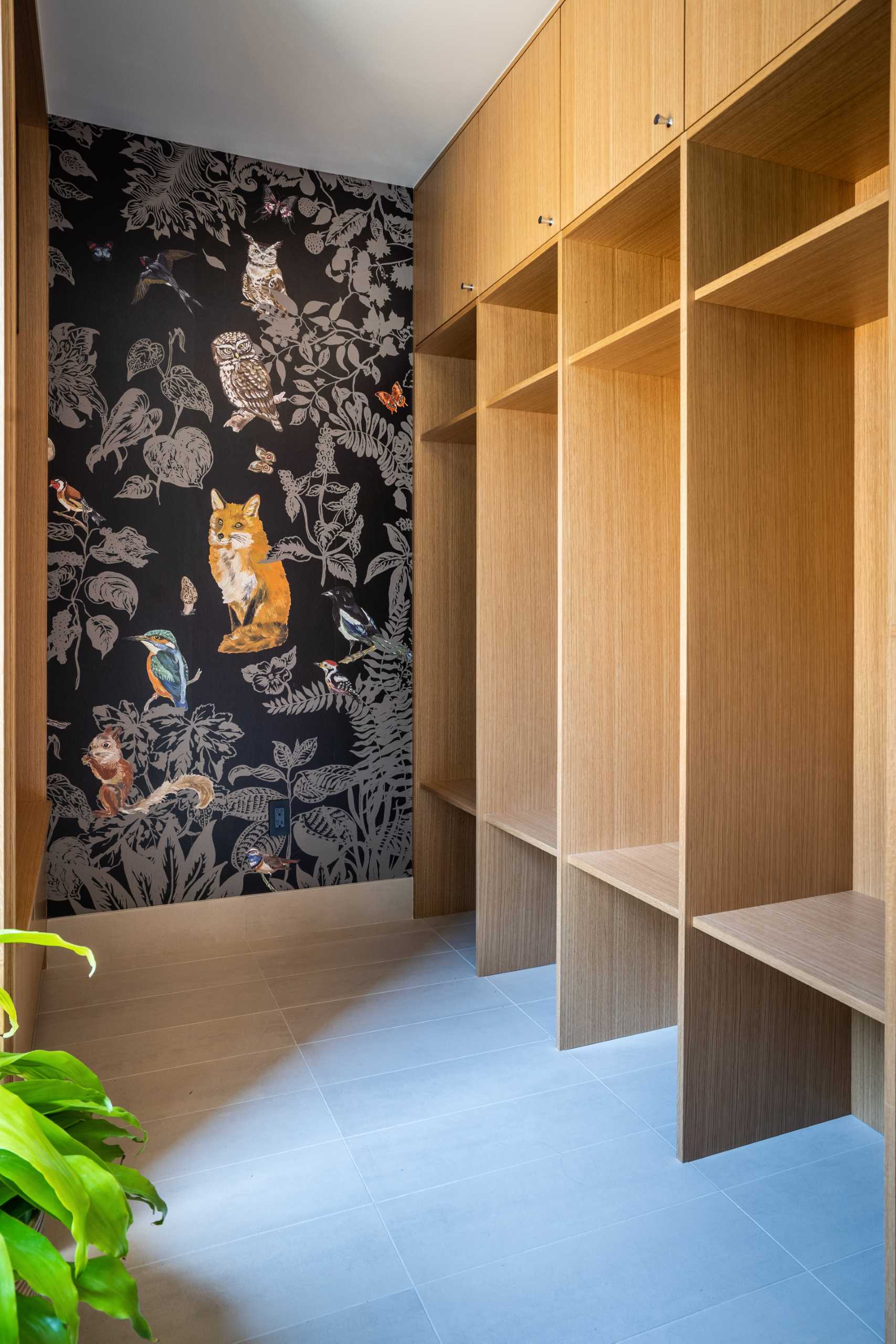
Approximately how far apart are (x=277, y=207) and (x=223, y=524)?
1.14 m

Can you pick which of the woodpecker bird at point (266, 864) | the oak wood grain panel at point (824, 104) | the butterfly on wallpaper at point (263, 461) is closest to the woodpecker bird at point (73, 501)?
the butterfly on wallpaper at point (263, 461)

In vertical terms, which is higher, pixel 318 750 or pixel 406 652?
pixel 406 652

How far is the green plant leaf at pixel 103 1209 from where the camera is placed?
2.56 ft

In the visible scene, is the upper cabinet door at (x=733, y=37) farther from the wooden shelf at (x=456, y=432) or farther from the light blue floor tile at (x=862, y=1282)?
the light blue floor tile at (x=862, y=1282)

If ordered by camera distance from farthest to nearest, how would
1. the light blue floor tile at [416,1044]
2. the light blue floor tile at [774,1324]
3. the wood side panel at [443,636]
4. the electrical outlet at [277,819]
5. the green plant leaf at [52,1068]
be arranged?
the wood side panel at [443,636], the electrical outlet at [277,819], the light blue floor tile at [416,1044], the light blue floor tile at [774,1324], the green plant leaf at [52,1068]

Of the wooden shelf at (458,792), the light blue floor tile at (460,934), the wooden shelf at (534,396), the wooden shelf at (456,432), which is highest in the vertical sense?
the wooden shelf at (456,432)

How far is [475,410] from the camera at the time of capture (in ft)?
9.37

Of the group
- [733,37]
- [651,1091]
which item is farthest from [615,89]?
[651,1091]

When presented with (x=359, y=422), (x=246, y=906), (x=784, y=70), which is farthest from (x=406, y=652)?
(x=784, y=70)

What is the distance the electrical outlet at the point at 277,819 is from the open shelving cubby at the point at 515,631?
78cm

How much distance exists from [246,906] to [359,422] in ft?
5.90

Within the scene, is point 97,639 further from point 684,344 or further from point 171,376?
point 684,344

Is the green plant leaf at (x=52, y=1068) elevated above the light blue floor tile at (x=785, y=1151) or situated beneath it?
elevated above

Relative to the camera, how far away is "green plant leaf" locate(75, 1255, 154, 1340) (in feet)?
2.59
